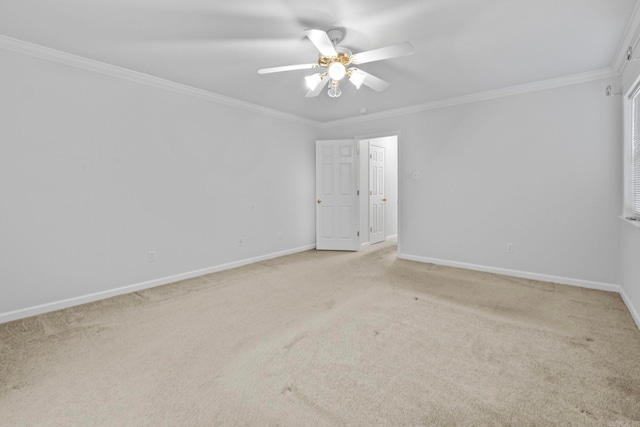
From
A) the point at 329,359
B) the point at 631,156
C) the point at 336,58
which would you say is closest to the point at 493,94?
the point at 631,156

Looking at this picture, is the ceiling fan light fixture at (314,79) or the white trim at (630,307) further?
the ceiling fan light fixture at (314,79)

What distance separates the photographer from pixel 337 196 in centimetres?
550

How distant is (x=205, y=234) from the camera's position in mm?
4055

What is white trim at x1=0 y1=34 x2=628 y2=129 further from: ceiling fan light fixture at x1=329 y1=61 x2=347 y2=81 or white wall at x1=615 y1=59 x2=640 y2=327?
ceiling fan light fixture at x1=329 y1=61 x2=347 y2=81

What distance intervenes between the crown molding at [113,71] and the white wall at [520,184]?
2.52 m

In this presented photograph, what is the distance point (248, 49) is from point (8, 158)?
2263 mm

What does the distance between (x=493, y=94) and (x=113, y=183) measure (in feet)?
15.1

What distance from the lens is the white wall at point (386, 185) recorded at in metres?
5.71

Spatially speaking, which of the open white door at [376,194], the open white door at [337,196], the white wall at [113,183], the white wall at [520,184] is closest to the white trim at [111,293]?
the white wall at [113,183]

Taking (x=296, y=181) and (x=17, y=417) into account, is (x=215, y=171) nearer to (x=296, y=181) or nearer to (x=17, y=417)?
(x=296, y=181)

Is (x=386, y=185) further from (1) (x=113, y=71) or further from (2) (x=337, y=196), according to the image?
(1) (x=113, y=71)

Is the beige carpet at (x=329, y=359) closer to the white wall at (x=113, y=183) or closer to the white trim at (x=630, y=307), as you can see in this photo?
the white trim at (x=630, y=307)

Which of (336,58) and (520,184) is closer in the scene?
(336,58)

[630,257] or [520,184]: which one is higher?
[520,184]
